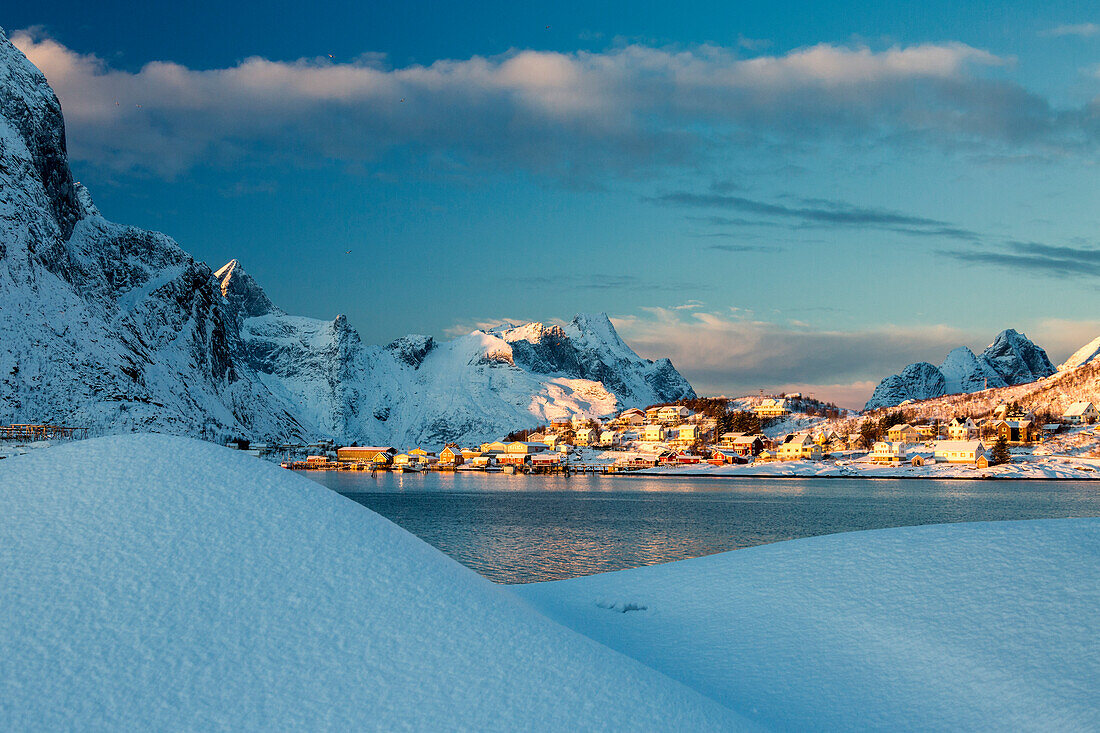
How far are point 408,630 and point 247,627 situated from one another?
58.1 inches

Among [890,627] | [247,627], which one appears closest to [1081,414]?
[890,627]

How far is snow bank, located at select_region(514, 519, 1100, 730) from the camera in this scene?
9.02m

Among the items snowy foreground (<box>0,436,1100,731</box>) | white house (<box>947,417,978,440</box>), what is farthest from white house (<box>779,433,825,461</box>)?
snowy foreground (<box>0,436,1100,731</box>)

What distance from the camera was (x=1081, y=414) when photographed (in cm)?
14250

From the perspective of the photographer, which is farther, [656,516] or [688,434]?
[688,434]

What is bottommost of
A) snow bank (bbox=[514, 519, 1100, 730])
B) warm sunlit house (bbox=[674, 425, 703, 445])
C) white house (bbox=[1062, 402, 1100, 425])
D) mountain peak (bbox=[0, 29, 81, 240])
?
warm sunlit house (bbox=[674, 425, 703, 445])

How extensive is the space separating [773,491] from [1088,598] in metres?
83.3

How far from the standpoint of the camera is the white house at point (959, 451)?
12594 cm

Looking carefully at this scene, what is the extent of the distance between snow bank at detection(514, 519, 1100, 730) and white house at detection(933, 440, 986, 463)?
128 m

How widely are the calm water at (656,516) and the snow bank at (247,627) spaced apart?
17337 millimetres

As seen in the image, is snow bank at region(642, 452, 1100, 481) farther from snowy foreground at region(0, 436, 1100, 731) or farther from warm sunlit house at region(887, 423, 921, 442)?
snowy foreground at region(0, 436, 1100, 731)

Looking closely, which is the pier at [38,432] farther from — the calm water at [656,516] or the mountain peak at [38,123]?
the mountain peak at [38,123]

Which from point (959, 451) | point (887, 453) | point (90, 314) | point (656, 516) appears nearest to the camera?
point (656, 516)

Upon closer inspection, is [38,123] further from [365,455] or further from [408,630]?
[408,630]
